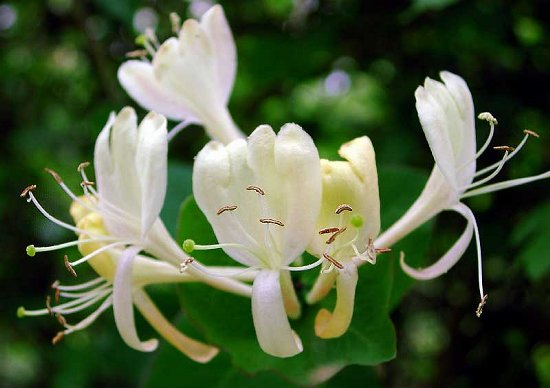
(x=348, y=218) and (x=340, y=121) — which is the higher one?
Result: (x=348, y=218)

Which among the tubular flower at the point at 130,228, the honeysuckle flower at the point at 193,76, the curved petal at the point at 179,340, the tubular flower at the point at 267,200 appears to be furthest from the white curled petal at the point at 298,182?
the honeysuckle flower at the point at 193,76

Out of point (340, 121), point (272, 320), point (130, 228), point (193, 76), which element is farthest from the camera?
point (340, 121)

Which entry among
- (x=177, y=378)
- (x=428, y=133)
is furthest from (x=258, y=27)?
(x=428, y=133)

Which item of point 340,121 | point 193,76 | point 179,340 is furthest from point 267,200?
point 340,121

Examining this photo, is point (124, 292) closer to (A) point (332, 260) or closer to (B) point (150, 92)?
(A) point (332, 260)

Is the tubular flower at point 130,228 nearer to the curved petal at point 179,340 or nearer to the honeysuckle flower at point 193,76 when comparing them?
the curved petal at point 179,340

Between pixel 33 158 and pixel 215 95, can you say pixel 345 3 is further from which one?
pixel 33 158

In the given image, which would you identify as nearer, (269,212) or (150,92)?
(269,212)

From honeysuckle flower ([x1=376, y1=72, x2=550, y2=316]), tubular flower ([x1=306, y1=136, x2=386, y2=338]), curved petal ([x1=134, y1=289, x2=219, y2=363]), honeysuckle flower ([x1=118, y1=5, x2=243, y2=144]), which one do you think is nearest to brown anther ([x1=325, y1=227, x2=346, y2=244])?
tubular flower ([x1=306, y1=136, x2=386, y2=338])
